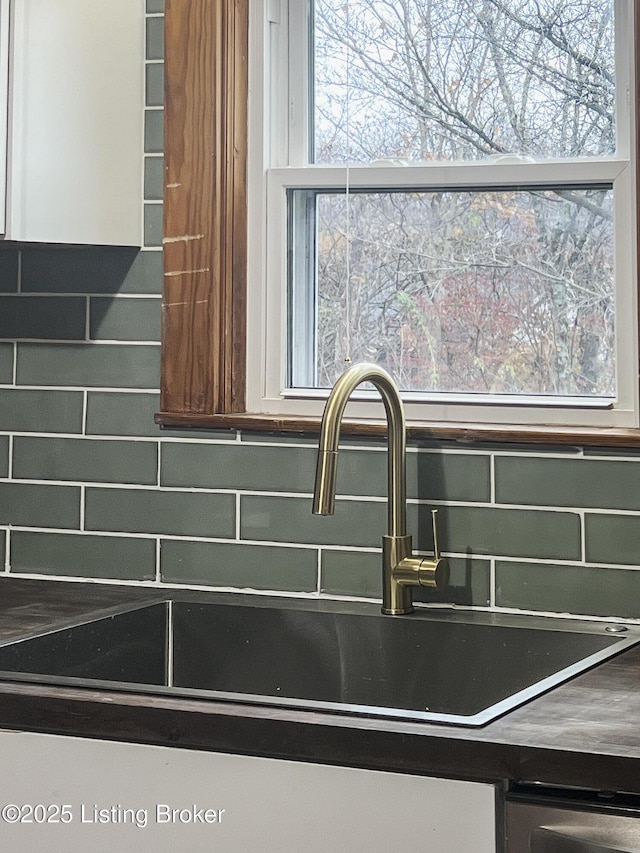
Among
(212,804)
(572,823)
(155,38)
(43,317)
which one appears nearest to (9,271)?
(43,317)

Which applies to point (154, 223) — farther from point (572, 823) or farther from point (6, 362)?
point (572, 823)

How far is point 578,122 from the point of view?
2004 millimetres

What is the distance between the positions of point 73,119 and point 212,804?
1.17 m

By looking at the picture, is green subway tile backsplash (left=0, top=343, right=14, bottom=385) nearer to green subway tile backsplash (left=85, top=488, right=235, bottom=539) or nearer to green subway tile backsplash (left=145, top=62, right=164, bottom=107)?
green subway tile backsplash (left=85, top=488, right=235, bottom=539)

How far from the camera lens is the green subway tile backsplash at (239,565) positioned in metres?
2.07

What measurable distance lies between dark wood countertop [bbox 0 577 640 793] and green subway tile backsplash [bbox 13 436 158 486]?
2.35 feet

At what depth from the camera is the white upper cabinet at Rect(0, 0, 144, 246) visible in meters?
1.93

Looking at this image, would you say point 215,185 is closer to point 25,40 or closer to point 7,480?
point 25,40

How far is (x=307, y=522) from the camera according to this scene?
2.06 m

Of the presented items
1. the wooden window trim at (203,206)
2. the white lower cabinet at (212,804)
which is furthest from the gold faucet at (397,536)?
the white lower cabinet at (212,804)

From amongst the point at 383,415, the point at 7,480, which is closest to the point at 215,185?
the point at 383,415

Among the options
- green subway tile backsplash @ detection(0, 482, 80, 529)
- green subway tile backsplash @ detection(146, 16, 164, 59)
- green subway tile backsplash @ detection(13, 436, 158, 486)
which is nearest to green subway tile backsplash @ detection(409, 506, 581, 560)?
green subway tile backsplash @ detection(13, 436, 158, 486)

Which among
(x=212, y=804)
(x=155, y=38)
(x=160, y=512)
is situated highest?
(x=155, y=38)

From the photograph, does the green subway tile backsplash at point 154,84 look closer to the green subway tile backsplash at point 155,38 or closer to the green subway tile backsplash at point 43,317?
the green subway tile backsplash at point 155,38
